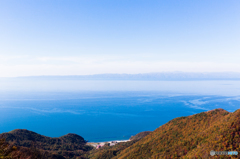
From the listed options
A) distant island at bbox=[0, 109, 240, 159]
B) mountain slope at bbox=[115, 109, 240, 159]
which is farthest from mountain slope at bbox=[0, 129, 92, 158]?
mountain slope at bbox=[115, 109, 240, 159]

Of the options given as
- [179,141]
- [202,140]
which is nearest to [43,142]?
[179,141]

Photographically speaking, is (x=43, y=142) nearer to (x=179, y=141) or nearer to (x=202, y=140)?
(x=179, y=141)

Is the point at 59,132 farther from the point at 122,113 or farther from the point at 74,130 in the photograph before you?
the point at 122,113

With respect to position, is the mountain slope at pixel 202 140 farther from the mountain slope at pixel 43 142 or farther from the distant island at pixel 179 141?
the mountain slope at pixel 43 142

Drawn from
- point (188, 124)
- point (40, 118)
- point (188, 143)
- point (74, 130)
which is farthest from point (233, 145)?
point (40, 118)

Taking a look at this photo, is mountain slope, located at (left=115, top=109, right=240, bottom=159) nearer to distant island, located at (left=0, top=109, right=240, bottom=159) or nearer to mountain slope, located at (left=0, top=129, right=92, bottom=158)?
distant island, located at (left=0, top=109, right=240, bottom=159)

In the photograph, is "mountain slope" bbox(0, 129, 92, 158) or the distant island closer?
the distant island

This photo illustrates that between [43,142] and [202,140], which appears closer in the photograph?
[202,140]

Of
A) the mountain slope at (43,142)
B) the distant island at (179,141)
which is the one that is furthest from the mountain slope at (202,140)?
the mountain slope at (43,142)
